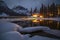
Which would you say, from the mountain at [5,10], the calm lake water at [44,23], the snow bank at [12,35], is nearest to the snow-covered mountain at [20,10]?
the mountain at [5,10]

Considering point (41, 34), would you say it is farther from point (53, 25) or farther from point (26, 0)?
point (26, 0)

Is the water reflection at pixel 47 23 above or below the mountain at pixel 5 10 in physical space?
below

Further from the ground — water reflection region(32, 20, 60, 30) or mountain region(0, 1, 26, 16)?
mountain region(0, 1, 26, 16)

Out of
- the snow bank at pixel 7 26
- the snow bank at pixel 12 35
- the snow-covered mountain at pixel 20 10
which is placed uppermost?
the snow-covered mountain at pixel 20 10

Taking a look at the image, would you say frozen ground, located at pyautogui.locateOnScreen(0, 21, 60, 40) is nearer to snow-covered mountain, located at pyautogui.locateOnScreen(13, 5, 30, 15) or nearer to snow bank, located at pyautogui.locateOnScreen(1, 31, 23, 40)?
snow bank, located at pyautogui.locateOnScreen(1, 31, 23, 40)

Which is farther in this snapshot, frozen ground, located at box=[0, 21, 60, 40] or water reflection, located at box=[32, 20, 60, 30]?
water reflection, located at box=[32, 20, 60, 30]

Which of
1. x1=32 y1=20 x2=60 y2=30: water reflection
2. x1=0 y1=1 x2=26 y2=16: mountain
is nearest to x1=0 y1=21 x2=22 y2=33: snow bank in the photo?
x1=0 y1=1 x2=26 y2=16: mountain

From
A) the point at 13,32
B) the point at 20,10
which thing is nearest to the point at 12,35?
the point at 13,32

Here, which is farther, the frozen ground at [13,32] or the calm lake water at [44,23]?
the calm lake water at [44,23]

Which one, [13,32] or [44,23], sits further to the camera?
[44,23]

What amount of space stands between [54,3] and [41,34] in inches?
24.2

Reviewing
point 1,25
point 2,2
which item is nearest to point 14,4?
point 2,2

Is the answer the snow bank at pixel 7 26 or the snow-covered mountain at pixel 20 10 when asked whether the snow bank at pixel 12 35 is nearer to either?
the snow bank at pixel 7 26

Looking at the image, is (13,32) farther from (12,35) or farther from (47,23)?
(47,23)
